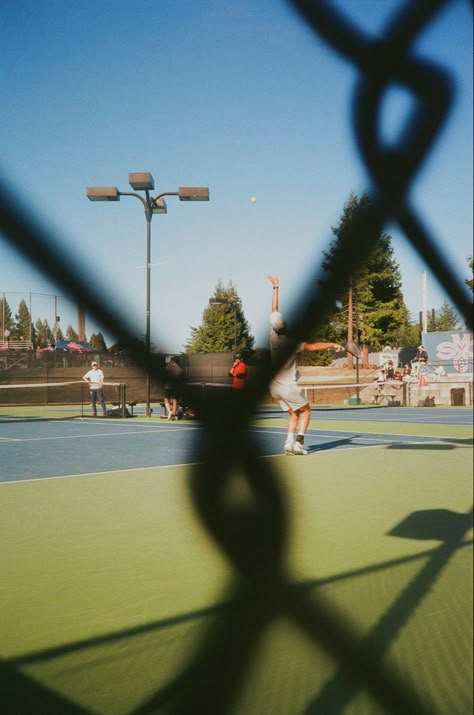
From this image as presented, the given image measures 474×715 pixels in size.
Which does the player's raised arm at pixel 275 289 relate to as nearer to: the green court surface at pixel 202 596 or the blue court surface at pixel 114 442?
the green court surface at pixel 202 596

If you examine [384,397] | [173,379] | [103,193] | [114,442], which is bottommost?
[114,442]

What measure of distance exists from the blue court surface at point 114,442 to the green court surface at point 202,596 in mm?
558

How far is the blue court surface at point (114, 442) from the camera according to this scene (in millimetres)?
5671

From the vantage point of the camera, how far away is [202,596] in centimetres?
223

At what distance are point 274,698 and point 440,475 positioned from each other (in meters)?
3.56

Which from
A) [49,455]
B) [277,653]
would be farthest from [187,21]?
[49,455]

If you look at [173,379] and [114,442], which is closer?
[173,379]

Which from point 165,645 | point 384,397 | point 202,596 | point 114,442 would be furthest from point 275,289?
point 384,397

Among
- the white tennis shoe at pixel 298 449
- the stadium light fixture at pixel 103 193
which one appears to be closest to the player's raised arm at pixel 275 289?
the stadium light fixture at pixel 103 193

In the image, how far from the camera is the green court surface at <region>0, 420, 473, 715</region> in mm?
1528

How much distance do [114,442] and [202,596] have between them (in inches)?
228

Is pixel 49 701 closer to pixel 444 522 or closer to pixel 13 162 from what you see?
pixel 13 162

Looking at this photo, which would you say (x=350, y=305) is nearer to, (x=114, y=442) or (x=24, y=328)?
(x=24, y=328)

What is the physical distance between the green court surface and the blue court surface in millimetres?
558
